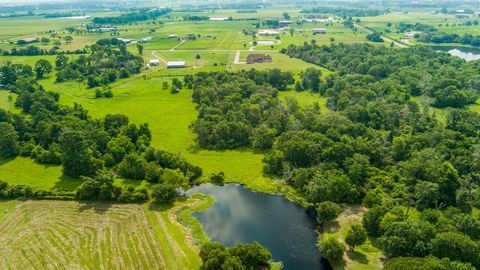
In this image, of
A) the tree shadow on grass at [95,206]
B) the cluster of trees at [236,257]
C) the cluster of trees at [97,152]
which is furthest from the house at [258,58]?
the cluster of trees at [236,257]

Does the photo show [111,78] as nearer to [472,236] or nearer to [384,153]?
[384,153]

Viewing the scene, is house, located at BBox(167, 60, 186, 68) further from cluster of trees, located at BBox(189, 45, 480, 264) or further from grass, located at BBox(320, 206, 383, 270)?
grass, located at BBox(320, 206, 383, 270)

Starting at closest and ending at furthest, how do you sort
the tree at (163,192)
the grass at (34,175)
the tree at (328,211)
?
the tree at (328,211), the tree at (163,192), the grass at (34,175)

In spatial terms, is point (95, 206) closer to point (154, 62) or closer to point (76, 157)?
point (76, 157)

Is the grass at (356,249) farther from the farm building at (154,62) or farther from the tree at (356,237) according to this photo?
the farm building at (154,62)

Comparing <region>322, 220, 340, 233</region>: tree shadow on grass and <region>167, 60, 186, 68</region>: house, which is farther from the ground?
<region>167, 60, 186, 68</region>: house

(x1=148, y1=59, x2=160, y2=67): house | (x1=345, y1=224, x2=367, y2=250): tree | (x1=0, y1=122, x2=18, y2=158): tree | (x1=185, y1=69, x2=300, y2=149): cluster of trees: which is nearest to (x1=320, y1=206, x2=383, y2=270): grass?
(x1=345, y1=224, x2=367, y2=250): tree
